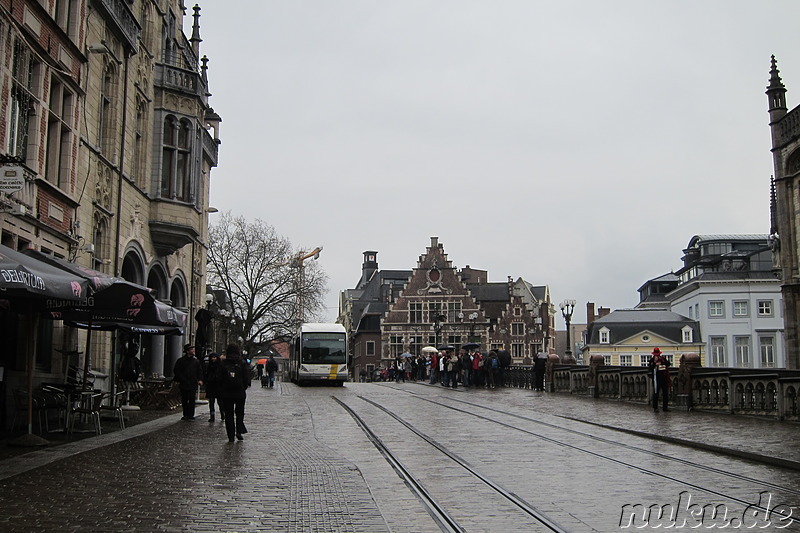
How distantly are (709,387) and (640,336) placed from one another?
58890 millimetres

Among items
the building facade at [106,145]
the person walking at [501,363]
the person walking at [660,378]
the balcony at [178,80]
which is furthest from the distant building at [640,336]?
the balcony at [178,80]

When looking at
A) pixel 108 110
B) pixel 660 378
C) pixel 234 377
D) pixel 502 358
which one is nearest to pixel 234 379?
pixel 234 377

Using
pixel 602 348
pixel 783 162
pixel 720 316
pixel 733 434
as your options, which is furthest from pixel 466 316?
pixel 733 434

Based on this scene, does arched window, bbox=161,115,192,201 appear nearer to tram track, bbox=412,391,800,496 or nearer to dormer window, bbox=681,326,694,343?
tram track, bbox=412,391,800,496

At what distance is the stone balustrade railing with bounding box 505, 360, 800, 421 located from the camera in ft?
59.1

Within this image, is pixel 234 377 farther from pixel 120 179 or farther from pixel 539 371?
pixel 539 371

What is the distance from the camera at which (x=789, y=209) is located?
110 ft

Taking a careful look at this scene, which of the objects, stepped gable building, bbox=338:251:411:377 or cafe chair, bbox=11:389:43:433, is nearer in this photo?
cafe chair, bbox=11:389:43:433

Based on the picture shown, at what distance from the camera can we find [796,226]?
33500 millimetres

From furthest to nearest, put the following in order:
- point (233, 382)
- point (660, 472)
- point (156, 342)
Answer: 1. point (156, 342)
2. point (233, 382)
3. point (660, 472)

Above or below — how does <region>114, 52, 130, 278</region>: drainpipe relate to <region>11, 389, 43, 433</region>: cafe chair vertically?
above

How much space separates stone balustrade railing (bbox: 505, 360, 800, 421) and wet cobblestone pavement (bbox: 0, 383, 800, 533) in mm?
1096

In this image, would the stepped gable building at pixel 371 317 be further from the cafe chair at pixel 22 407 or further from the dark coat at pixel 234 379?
the dark coat at pixel 234 379

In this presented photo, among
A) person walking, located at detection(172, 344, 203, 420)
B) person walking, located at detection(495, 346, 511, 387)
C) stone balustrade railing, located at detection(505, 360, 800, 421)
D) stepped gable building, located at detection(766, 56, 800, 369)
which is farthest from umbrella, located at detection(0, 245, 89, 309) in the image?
stepped gable building, located at detection(766, 56, 800, 369)
